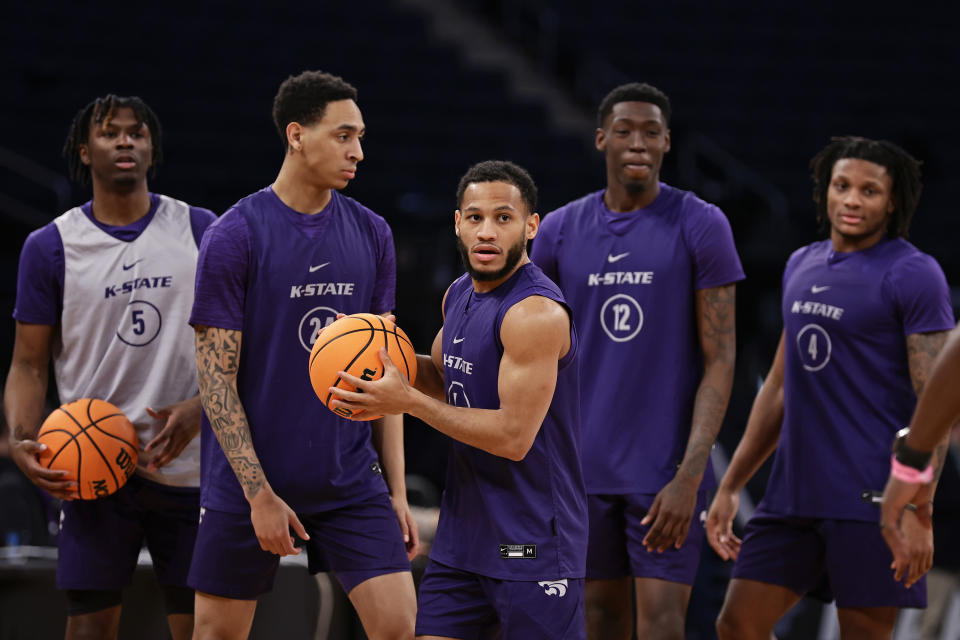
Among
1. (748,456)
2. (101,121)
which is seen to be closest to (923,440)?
(748,456)

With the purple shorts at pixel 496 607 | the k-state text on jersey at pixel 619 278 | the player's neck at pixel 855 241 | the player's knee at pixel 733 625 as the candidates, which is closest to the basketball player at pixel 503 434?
the purple shorts at pixel 496 607

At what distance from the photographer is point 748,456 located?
14.0 ft

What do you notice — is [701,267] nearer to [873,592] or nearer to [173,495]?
[873,592]

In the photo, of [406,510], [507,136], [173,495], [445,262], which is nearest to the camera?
[406,510]

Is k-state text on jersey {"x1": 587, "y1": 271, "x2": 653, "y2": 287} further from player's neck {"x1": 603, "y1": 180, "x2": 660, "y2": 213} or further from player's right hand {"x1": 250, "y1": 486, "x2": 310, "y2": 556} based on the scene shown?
player's right hand {"x1": 250, "y1": 486, "x2": 310, "y2": 556}

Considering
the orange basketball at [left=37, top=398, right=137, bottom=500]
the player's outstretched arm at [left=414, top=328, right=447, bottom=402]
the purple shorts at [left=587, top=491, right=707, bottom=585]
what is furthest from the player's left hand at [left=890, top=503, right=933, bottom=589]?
the orange basketball at [left=37, top=398, right=137, bottom=500]

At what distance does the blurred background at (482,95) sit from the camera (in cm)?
938

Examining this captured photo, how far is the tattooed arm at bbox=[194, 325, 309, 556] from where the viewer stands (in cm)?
331

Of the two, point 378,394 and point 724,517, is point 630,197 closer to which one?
A: point 724,517

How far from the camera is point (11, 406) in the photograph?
161 inches

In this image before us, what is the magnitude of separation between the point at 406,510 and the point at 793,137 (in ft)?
31.4

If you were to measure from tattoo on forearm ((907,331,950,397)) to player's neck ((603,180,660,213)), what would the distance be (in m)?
1.00

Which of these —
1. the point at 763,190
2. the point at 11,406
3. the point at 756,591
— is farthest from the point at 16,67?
the point at 756,591

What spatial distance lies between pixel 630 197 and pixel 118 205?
184 cm
